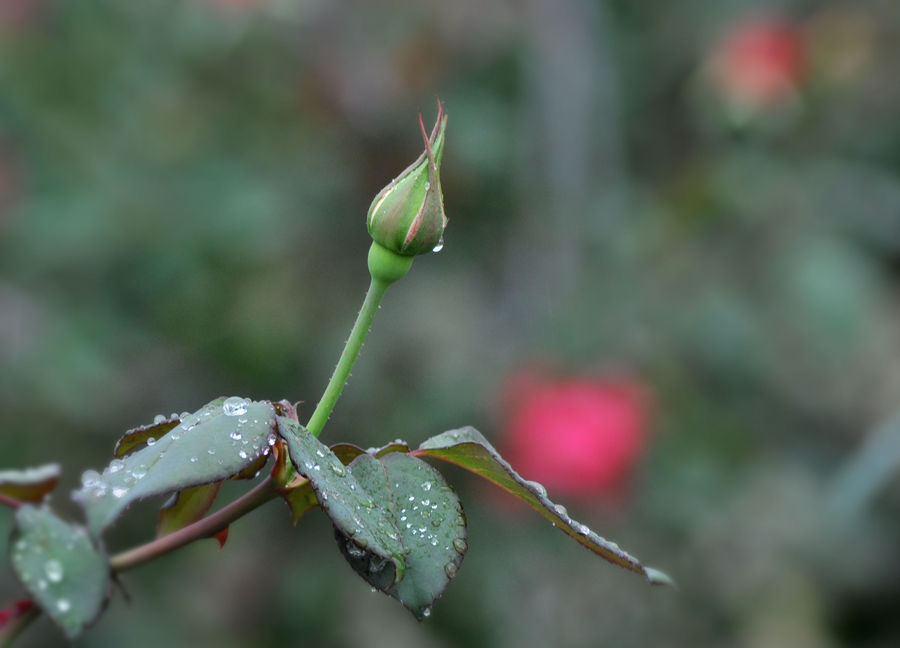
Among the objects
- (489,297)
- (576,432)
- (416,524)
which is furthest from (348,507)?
(489,297)

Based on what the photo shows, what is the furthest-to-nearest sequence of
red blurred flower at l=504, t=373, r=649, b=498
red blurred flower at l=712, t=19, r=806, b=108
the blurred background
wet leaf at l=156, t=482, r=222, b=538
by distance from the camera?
red blurred flower at l=712, t=19, r=806, b=108 → the blurred background → red blurred flower at l=504, t=373, r=649, b=498 → wet leaf at l=156, t=482, r=222, b=538

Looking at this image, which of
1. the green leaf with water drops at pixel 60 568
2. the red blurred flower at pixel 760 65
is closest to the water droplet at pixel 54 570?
the green leaf with water drops at pixel 60 568

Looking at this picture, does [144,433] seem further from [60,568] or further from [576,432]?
[576,432]

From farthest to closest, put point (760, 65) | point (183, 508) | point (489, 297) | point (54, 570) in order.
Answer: point (489, 297), point (760, 65), point (183, 508), point (54, 570)

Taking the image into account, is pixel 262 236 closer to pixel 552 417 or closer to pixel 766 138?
pixel 552 417

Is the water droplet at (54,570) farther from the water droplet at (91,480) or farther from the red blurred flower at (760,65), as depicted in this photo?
the red blurred flower at (760,65)

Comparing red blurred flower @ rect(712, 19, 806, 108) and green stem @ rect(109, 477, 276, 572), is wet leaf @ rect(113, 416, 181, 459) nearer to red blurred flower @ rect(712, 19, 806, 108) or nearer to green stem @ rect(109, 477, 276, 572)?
green stem @ rect(109, 477, 276, 572)

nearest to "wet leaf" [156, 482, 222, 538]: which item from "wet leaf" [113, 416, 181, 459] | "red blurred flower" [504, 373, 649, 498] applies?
"wet leaf" [113, 416, 181, 459]
